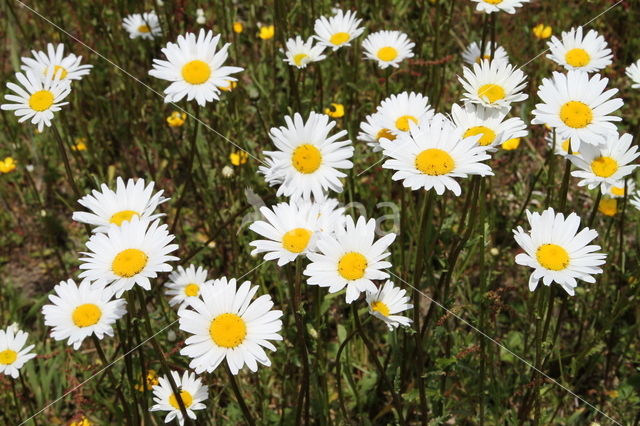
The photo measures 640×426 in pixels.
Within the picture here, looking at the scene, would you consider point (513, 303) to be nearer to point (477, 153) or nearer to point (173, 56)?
point (477, 153)

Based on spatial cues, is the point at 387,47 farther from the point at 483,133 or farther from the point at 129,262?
the point at 129,262

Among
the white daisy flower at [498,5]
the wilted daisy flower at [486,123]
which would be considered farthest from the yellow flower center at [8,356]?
the white daisy flower at [498,5]

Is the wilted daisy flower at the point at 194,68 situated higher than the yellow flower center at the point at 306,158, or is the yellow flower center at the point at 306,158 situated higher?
the wilted daisy flower at the point at 194,68

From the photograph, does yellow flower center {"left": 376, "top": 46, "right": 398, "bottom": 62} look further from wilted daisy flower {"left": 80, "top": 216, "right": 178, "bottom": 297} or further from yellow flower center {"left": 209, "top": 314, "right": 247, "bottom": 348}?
yellow flower center {"left": 209, "top": 314, "right": 247, "bottom": 348}

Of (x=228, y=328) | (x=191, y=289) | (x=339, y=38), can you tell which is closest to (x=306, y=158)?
(x=228, y=328)

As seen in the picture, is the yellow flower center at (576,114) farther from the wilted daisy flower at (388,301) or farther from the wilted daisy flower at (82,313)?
the wilted daisy flower at (82,313)

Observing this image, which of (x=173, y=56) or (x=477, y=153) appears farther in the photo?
(x=173, y=56)

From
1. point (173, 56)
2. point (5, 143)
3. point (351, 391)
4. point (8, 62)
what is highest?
point (8, 62)

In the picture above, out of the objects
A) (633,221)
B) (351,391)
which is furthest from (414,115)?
(633,221)
